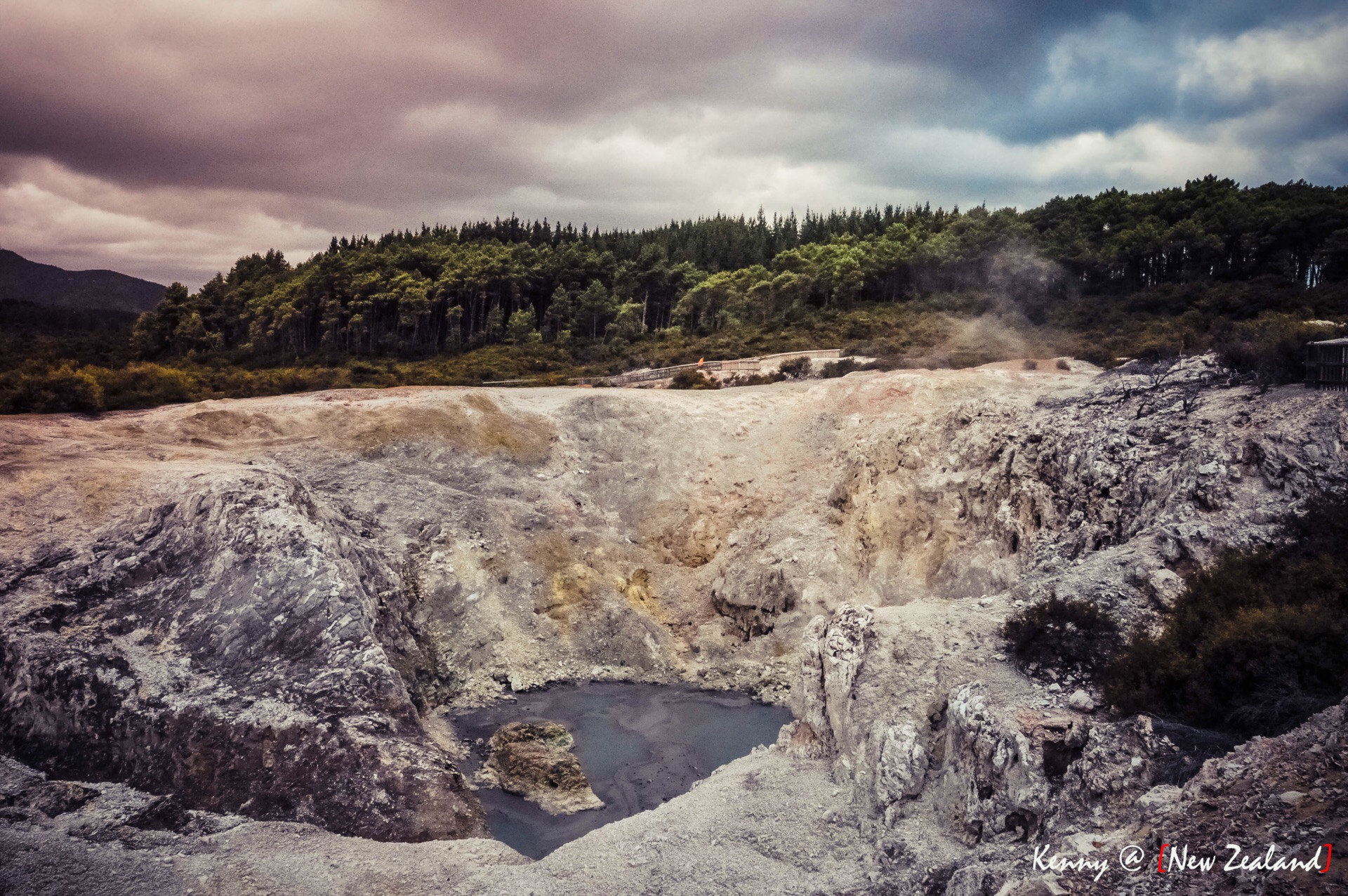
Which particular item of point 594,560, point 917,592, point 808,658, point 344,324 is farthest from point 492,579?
point 344,324

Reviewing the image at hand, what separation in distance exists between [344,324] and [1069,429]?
70148mm

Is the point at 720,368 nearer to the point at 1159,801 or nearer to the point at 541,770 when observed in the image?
the point at 541,770

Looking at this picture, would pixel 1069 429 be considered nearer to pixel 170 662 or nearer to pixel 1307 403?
pixel 1307 403

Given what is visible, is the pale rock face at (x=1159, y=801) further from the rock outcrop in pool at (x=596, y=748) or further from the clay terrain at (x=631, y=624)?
the rock outcrop in pool at (x=596, y=748)

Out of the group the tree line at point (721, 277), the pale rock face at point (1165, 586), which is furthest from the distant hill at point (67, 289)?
the pale rock face at point (1165, 586)

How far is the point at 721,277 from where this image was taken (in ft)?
264

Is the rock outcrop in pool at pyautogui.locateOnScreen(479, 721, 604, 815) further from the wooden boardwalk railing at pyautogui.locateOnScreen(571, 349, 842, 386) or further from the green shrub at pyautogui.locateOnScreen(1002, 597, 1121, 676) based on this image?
the wooden boardwalk railing at pyautogui.locateOnScreen(571, 349, 842, 386)

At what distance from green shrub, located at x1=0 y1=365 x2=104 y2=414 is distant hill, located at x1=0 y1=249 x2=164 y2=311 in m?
8.39

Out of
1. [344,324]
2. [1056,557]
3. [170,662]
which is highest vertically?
A: [344,324]

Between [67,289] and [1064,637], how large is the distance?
74786mm

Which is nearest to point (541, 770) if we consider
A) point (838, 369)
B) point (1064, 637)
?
point (1064, 637)

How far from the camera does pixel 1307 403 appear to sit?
68.4ft

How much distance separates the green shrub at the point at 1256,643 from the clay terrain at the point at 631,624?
38.1 inches

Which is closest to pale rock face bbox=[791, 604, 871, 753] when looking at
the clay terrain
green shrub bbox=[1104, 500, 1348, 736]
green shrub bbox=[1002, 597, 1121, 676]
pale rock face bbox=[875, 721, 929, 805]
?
the clay terrain
